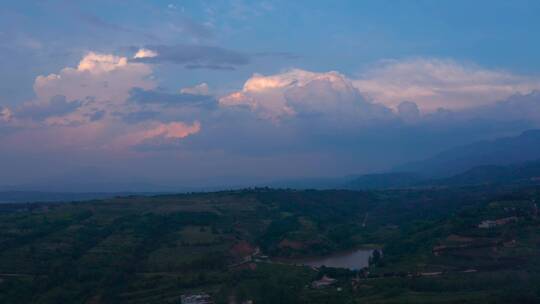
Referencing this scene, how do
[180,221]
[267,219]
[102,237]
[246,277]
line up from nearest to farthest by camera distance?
[246,277], [102,237], [180,221], [267,219]

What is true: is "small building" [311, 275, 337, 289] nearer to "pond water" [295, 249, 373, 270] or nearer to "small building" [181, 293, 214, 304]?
→ "pond water" [295, 249, 373, 270]

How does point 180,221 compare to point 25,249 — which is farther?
point 180,221

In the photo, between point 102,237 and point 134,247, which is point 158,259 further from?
point 102,237

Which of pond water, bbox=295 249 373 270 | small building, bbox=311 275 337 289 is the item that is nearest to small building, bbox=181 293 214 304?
small building, bbox=311 275 337 289

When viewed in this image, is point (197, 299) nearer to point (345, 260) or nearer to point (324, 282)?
point (324, 282)

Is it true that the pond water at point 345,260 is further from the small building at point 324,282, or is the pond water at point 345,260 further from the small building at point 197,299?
the small building at point 197,299

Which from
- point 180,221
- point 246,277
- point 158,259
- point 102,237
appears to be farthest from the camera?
point 180,221

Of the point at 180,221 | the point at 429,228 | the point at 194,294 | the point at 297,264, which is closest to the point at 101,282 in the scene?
the point at 194,294

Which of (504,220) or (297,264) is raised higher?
(504,220)

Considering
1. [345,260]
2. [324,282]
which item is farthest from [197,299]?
[345,260]
